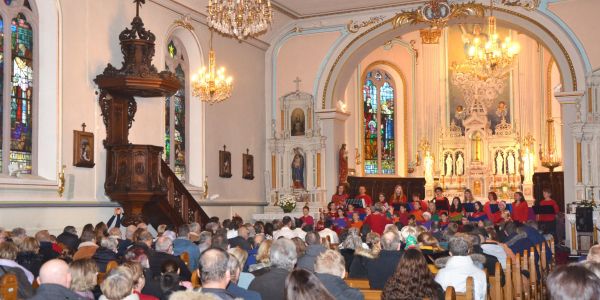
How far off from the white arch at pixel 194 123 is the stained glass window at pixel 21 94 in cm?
516

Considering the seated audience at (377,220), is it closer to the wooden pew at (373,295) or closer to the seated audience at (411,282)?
the wooden pew at (373,295)

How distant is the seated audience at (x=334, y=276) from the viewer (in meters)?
5.75

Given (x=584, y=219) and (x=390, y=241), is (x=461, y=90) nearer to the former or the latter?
(x=584, y=219)

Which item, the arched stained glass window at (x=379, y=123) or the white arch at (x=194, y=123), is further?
the arched stained glass window at (x=379, y=123)

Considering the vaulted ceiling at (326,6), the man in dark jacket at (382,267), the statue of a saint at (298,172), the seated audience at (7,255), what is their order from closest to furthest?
the seated audience at (7,255) < the man in dark jacket at (382,267) < the vaulted ceiling at (326,6) < the statue of a saint at (298,172)

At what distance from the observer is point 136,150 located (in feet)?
50.1

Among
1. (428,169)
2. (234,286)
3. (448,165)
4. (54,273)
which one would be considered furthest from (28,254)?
(448,165)

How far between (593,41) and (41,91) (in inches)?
526

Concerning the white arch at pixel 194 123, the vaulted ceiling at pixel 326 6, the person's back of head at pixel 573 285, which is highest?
the vaulted ceiling at pixel 326 6

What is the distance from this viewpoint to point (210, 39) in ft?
65.3

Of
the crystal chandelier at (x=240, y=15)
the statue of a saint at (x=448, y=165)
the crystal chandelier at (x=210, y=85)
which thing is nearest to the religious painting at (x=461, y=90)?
the statue of a saint at (x=448, y=165)

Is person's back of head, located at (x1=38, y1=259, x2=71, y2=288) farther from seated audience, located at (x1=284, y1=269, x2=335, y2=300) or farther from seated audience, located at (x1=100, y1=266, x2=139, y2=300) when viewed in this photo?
seated audience, located at (x1=284, y1=269, x2=335, y2=300)

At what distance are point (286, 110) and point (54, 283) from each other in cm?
1764

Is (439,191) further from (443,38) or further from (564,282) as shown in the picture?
(564,282)
